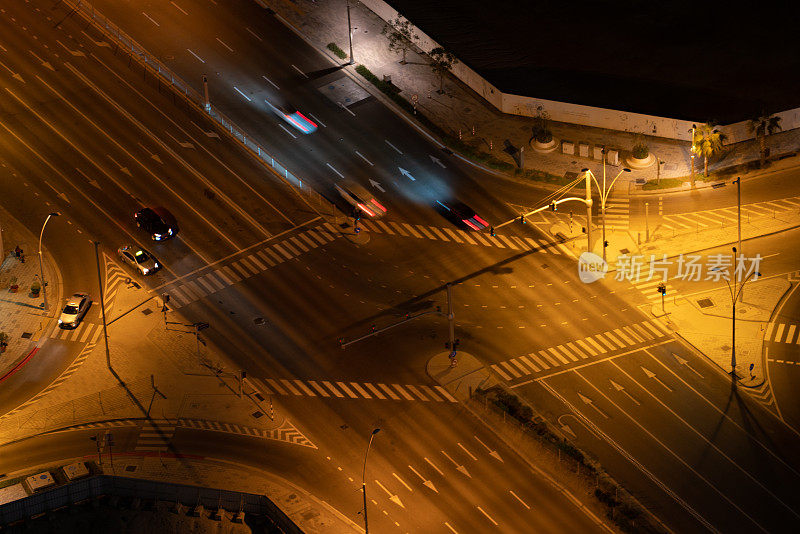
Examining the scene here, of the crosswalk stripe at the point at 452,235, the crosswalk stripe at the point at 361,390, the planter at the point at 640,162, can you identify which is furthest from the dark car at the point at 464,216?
the crosswalk stripe at the point at 361,390

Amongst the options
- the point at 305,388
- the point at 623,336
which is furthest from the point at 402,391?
the point at 623,336

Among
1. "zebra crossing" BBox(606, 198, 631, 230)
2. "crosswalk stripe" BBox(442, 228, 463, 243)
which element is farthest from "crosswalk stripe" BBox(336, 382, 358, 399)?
"zebra crossing" BBox(606, 198, 631, 230)

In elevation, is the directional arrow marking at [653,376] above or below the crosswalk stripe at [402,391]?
above

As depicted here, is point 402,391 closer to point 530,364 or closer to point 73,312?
point 530,364

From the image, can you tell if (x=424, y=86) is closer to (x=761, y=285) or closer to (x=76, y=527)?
(x=761, y=285)

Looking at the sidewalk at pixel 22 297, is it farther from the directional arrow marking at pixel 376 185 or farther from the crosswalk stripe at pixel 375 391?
the directional arrow marking at pixel 376 185

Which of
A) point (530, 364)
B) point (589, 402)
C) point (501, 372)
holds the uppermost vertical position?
point (530, 364)

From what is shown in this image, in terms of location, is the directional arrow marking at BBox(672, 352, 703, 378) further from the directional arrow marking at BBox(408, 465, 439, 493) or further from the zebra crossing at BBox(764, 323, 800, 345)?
the directional arrow marking at BBox(408, 465, 439, 493)
